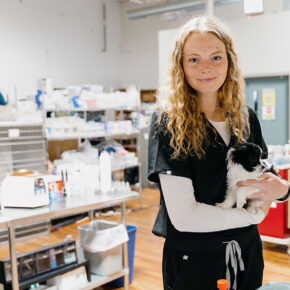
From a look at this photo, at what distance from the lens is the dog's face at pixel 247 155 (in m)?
1.31

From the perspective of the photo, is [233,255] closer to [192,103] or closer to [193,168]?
[193,168]

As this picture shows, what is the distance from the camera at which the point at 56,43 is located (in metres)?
8.38

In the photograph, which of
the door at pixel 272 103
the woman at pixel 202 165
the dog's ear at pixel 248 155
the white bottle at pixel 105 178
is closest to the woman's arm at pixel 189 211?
the woman at pixel 202 165

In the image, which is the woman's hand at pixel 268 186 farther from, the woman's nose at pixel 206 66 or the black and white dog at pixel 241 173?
the woman's nose at pixel 206 66

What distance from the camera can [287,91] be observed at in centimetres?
532

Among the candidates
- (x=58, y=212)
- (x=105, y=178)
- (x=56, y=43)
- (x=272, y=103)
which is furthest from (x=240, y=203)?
(x=56, y=43)

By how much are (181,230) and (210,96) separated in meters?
0.45

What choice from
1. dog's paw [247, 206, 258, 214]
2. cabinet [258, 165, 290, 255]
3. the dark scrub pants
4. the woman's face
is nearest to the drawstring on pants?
the dark scrub pants

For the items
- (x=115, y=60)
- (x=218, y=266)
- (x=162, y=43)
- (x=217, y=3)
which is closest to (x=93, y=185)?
(x=218, y=266)

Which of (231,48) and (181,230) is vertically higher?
(231,48)

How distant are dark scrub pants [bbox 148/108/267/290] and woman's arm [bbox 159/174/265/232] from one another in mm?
43

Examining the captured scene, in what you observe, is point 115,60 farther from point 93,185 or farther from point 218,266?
point 218,266

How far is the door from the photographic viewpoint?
537cm

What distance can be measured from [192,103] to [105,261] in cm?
209
